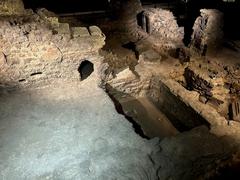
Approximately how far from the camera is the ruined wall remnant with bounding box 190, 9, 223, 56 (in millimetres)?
8125

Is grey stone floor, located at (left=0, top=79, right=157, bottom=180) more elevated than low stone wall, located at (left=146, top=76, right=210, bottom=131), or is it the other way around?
grey stone floor, located at (left=0, top=79, right=157, bottom=180)

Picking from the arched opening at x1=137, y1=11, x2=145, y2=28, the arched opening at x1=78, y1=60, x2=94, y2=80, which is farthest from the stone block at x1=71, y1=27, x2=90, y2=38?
the arched opening at x1=137, y1=11, x2=145, y2=28

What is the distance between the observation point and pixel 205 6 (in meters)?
11.0

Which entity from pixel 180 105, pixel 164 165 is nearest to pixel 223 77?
pixel 180 105

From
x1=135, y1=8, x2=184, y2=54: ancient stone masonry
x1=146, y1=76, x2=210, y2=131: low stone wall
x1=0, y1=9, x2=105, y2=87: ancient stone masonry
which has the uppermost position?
x1=0, y1=9, x2=105, y2=87: ancient stone masonry

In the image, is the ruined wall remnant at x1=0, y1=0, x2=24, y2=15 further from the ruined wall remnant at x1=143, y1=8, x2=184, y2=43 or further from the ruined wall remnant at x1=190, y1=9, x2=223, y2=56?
the ruined wall remnant at x1=190, y1=9, x2=223, y2=56

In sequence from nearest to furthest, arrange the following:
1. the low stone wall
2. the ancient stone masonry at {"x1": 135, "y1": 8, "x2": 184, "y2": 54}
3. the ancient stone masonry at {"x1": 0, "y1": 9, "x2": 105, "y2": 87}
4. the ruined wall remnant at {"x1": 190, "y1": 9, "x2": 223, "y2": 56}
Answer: the ancient stone masonry at {"x1": 0, "y1": 9, "x2": 105, "y2": 87} < the low stone wall < the ruined wall remnant at {"x1": 190, "y1": 9, "x2": 223, "y2": 56} < the ancient stone masonry at {"x1": 135, "y1": 8, "x2": 184, "y2": 54}

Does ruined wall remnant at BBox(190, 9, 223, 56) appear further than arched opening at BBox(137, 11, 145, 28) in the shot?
No

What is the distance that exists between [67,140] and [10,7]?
2.97 meters

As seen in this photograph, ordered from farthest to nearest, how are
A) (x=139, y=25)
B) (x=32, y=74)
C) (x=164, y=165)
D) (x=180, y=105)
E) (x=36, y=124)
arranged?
(x=139, y=25) < (x=180, y=105) < (x=32, y=74) < (x=36, y=124) < (x=164, y=165)

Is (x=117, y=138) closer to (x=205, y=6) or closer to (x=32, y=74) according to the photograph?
(x=32, y=74)

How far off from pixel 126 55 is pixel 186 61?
1.67 metres

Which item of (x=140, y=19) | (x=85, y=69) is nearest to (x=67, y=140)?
(x=85, y=69)

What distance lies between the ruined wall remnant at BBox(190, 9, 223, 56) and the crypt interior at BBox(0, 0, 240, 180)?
0.03 meters
